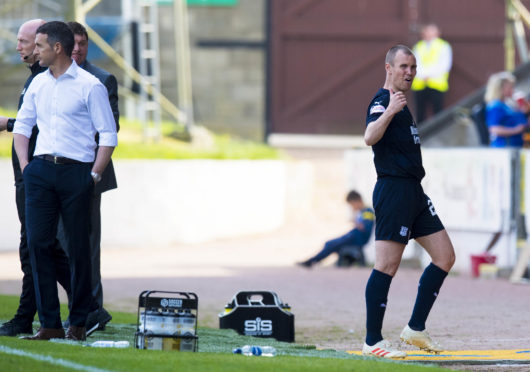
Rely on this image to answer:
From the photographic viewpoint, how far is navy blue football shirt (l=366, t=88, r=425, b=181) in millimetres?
7625

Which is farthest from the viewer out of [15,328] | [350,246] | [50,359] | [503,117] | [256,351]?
[350,246]

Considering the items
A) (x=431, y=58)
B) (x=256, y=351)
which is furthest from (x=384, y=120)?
(x=431, y=58)

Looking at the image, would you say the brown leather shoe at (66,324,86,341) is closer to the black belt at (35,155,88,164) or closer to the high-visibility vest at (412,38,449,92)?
the black belt at (35,155,88,164)

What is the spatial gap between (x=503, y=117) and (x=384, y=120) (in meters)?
8.58

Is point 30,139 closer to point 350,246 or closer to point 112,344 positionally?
point 112,344

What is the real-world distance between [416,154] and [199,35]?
671 inches

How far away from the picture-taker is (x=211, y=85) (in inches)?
966

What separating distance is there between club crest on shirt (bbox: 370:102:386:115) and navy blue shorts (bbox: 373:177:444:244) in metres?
0.44

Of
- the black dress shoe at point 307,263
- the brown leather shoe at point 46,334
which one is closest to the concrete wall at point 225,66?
the black dress shoe at point 307,263

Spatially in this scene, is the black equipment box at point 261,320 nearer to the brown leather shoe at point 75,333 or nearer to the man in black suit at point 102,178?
the man in black suit at point 102,178

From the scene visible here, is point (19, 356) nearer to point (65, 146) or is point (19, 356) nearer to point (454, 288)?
point (65, 146)

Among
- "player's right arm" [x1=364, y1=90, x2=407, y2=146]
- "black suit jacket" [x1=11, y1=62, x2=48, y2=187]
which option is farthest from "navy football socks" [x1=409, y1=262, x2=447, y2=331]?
"black suit jacket" [x1=11, y1=62, x2=48, y2=187]

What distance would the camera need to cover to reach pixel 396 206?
25.0ft

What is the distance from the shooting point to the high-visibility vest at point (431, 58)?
21656mm
